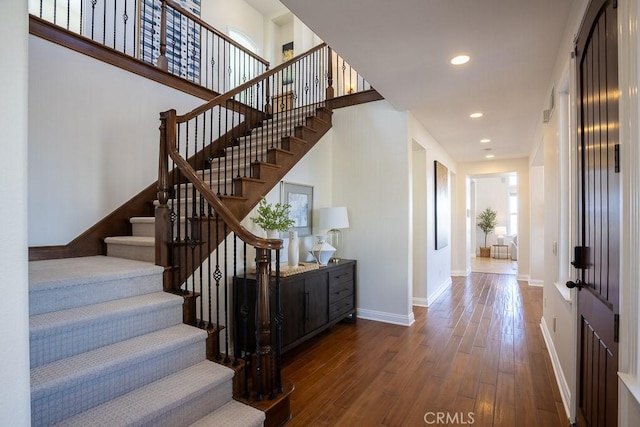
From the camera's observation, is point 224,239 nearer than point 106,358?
No

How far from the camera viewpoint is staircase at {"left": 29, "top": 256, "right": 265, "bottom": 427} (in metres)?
1.59

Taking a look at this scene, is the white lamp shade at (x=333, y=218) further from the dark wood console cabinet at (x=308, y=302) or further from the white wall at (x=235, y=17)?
the white wall at (x=235, y=17)

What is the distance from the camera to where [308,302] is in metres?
3.40

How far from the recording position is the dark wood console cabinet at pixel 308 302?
2949mm

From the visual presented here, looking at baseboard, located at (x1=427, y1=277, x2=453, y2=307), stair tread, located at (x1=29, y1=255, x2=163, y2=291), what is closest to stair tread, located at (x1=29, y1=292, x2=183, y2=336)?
stair tread, located at (x1=29, y1=255, x2=163, y2=291)

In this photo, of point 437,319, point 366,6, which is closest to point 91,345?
point 366,6

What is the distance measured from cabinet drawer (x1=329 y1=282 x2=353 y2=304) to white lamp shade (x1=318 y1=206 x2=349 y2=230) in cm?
73

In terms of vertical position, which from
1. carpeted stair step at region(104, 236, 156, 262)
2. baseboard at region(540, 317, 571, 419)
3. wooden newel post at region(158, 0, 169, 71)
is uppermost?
wooden newel post at region(158, 0, 169, 71)

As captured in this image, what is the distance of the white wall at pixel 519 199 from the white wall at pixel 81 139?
675 centimetres

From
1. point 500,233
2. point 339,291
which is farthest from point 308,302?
point 500,233

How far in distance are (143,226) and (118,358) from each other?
1.75 m

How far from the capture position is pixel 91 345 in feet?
6.23

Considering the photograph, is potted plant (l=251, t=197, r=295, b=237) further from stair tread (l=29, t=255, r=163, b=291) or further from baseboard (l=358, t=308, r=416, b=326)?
baseboard (l=358, t=308, r=416, b=326)

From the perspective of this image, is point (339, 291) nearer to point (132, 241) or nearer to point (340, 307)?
point (340, 307)
